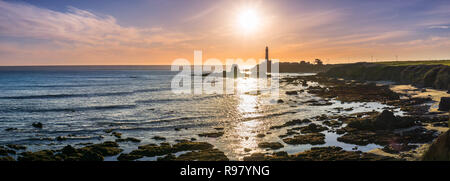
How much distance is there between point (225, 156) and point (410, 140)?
14.1 meters

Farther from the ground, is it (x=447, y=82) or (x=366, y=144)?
(x=447, y=82)

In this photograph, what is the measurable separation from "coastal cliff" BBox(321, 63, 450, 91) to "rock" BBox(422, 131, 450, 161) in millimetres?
47746

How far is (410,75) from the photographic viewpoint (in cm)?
7250

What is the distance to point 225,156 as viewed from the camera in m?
19.4

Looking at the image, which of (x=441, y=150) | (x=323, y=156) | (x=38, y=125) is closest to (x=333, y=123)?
(x=323, y=156)

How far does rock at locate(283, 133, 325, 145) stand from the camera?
22375 mm

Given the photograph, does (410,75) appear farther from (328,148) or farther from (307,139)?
(328,148)

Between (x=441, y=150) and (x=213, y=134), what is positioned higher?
(x=441, y=150)

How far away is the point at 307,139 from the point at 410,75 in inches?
2566

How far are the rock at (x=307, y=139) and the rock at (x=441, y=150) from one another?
8.36 meters
